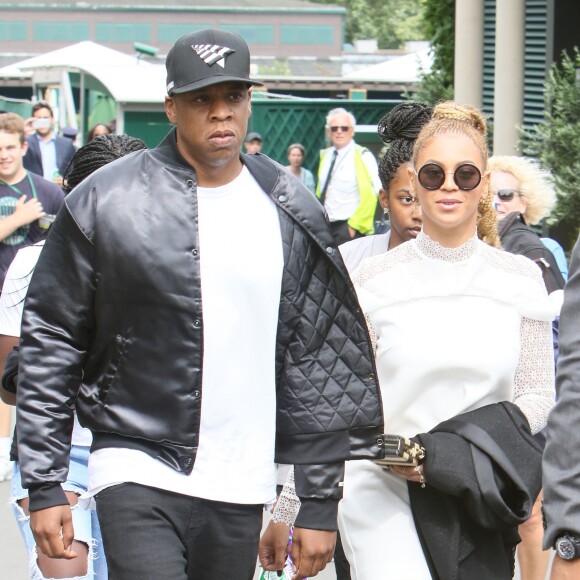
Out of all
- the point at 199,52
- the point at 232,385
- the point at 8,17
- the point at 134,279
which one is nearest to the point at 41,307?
the point at 134,279

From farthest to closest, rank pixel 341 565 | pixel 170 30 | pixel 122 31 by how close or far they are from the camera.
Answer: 1. pixel 170 30
2. pixel 122 31
3. pixel 341 565

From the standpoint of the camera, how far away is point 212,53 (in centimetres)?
387

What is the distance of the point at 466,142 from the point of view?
4.41m

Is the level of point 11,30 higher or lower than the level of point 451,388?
lower

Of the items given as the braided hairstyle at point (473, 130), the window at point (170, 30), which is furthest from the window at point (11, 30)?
the braided hairstyle at point (473, 130)

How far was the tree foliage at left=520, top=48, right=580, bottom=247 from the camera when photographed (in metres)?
12.4

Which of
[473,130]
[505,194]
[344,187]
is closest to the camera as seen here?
[473,130]

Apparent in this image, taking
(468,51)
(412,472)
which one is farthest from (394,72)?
(412,472)

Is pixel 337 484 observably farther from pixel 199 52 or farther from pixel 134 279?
pixel 199 52

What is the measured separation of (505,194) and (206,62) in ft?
11.8

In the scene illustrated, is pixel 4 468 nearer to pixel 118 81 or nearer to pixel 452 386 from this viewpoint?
pixel 452 386

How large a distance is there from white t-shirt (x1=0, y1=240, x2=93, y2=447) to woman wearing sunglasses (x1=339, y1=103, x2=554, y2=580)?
1254mm

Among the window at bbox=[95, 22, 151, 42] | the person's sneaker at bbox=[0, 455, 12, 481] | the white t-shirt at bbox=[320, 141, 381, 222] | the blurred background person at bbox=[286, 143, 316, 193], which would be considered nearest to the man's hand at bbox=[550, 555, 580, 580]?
the person's sneaker at bbox=[0, 455, 12, 481]

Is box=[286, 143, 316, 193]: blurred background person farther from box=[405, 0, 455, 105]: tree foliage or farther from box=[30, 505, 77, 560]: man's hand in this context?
box=[30, 505, 77, 560]: man's hand
